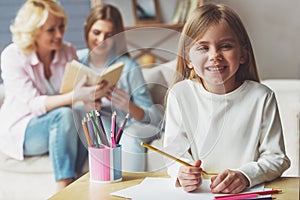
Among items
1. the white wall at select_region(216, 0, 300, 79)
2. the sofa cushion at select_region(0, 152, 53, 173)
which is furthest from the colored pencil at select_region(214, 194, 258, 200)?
the white wall at select_region(216, 0, 300, 79)

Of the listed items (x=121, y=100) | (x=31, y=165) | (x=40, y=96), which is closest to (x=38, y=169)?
(x=31, y=165)

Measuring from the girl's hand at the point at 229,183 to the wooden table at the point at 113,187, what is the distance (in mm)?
63

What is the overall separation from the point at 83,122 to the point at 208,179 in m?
0.27

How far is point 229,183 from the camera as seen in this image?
3.66ft

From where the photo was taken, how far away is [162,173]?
4.19ft

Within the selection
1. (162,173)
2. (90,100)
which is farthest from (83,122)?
(162,173)

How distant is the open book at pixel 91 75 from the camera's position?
141 cm

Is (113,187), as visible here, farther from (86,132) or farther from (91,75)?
(91,75)

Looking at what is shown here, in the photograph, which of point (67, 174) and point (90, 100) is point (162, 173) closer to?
point (90, 100)

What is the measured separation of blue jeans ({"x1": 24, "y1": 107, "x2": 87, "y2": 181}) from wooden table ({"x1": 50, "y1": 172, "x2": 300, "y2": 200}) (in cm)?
120

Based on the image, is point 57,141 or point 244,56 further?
point 57,141

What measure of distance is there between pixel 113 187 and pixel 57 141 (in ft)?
4.39

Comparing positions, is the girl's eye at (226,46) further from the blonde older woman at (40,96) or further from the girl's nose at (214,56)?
the blonde older woman at (40,96)

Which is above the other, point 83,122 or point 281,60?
point 83,122
